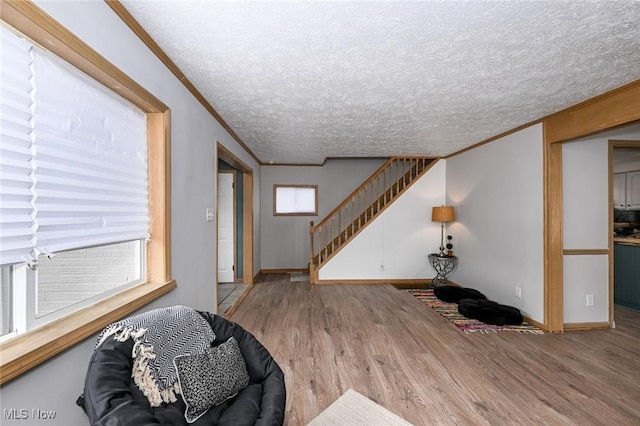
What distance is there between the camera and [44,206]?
103 centimetres

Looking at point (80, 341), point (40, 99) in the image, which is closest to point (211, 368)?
point (80, 341)

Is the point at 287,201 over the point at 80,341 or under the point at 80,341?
over

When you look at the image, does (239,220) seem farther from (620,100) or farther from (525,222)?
(620,100)

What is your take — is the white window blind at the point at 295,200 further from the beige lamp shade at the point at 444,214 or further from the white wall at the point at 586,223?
the white wall at the point at 586,223

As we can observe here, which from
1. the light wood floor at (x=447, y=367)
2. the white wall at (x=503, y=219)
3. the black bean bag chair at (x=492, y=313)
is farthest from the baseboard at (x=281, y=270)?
the black bean bag chair at (x=492, y=313)

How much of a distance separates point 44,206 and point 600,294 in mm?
4962

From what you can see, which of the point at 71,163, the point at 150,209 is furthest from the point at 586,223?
the point at 71,163

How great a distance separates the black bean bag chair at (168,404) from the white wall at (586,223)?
3.53m

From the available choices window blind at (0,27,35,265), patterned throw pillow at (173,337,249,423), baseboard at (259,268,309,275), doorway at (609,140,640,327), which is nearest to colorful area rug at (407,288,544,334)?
doorway at (609,140,640,327)

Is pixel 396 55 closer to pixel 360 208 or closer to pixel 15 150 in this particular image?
pixel 15 150

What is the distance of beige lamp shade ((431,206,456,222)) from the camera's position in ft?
15.1

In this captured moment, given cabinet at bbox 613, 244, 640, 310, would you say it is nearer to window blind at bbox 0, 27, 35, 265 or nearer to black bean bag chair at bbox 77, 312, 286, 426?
black bean bag chair at bbox 77, 312, 286, 426

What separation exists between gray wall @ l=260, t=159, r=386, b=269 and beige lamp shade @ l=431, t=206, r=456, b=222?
1962 mm

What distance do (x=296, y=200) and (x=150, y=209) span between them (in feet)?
14.1
